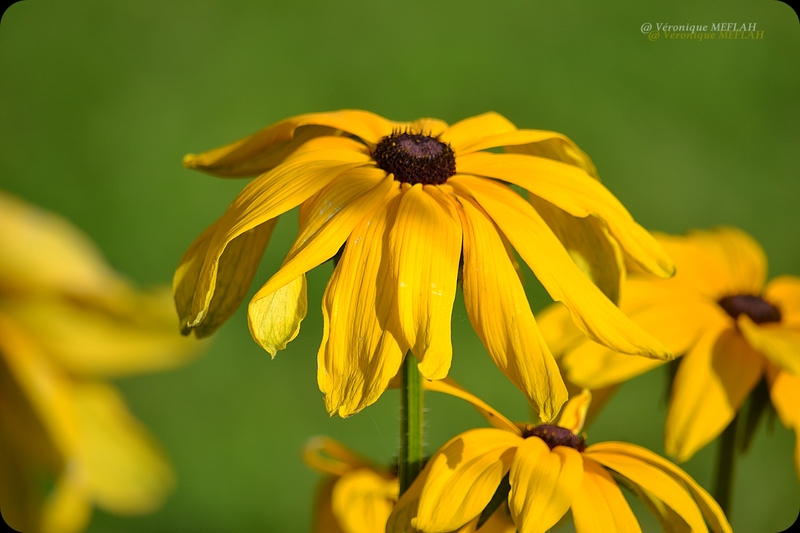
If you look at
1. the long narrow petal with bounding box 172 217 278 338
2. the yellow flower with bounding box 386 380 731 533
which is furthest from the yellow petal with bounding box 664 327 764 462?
the long narrow petal with bounding box 172 217 278 338

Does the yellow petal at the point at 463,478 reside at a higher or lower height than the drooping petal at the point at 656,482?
higher

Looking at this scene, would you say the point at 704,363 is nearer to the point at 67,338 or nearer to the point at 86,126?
the point at 67,338

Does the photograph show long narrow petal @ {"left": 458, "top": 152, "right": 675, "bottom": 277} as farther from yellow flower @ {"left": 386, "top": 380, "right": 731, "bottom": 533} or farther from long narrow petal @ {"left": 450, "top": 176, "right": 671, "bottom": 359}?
yellow flower @ {"left": 386, "top": 380, "right": 731, "bottom": 533}

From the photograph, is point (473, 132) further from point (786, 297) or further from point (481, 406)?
point (786, 297)

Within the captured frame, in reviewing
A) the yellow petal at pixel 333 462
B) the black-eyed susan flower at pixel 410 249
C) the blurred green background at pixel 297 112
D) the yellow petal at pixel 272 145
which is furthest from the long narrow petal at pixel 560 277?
the blurred green background at pixel 297 112

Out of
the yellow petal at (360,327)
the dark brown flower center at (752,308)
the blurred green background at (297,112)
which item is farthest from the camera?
the blurred green background at (297,112)

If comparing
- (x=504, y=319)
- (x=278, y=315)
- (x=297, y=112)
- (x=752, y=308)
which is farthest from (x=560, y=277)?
(x=297, y=112)

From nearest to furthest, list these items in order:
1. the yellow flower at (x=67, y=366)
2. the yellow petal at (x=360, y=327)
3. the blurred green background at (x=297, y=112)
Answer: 1. the yellow petal at (x=360, y=327)
2. the yellow flower at (x=67, y=366)
3. the blurred green background at (x=297, y=112)

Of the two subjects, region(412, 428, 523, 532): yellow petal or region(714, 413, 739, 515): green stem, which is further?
region(714, 413, 739, 515): green stem

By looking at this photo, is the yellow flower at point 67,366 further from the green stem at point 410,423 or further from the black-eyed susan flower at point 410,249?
the green stem at point 410,423
